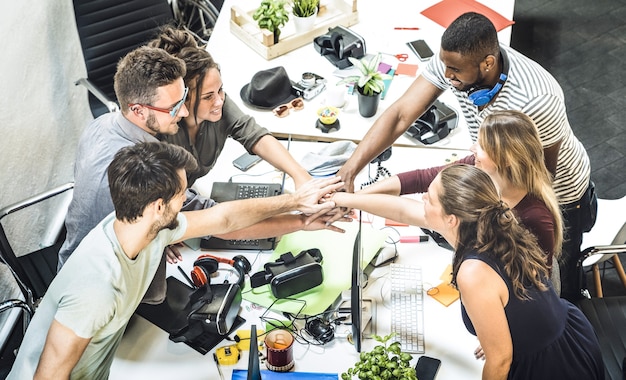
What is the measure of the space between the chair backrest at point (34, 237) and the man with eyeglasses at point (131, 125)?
40cm

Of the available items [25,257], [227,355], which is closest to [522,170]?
[227,355]

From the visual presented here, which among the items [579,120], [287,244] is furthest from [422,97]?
[579,120]

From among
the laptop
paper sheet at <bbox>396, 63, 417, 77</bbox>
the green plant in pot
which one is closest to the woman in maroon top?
the laptop

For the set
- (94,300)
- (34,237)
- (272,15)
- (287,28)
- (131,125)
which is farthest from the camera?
(287,28)

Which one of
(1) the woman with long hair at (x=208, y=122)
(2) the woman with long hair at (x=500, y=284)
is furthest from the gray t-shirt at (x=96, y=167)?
(2) the woman with long hair at (x=500, y=284)

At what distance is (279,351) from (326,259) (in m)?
0.50

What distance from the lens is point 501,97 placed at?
2.68m

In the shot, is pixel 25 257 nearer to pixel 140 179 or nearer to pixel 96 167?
pixel 96 167

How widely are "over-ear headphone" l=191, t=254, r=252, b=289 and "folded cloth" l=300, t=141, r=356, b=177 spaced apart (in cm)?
57

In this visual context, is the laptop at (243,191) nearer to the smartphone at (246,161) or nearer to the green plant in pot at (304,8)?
the smartphone at (246,161)

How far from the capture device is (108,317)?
2080mm

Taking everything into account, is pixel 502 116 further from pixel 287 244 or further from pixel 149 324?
pixel 149 324

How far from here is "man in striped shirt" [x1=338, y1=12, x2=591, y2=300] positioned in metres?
2.60

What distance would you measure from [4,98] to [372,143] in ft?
6.07
